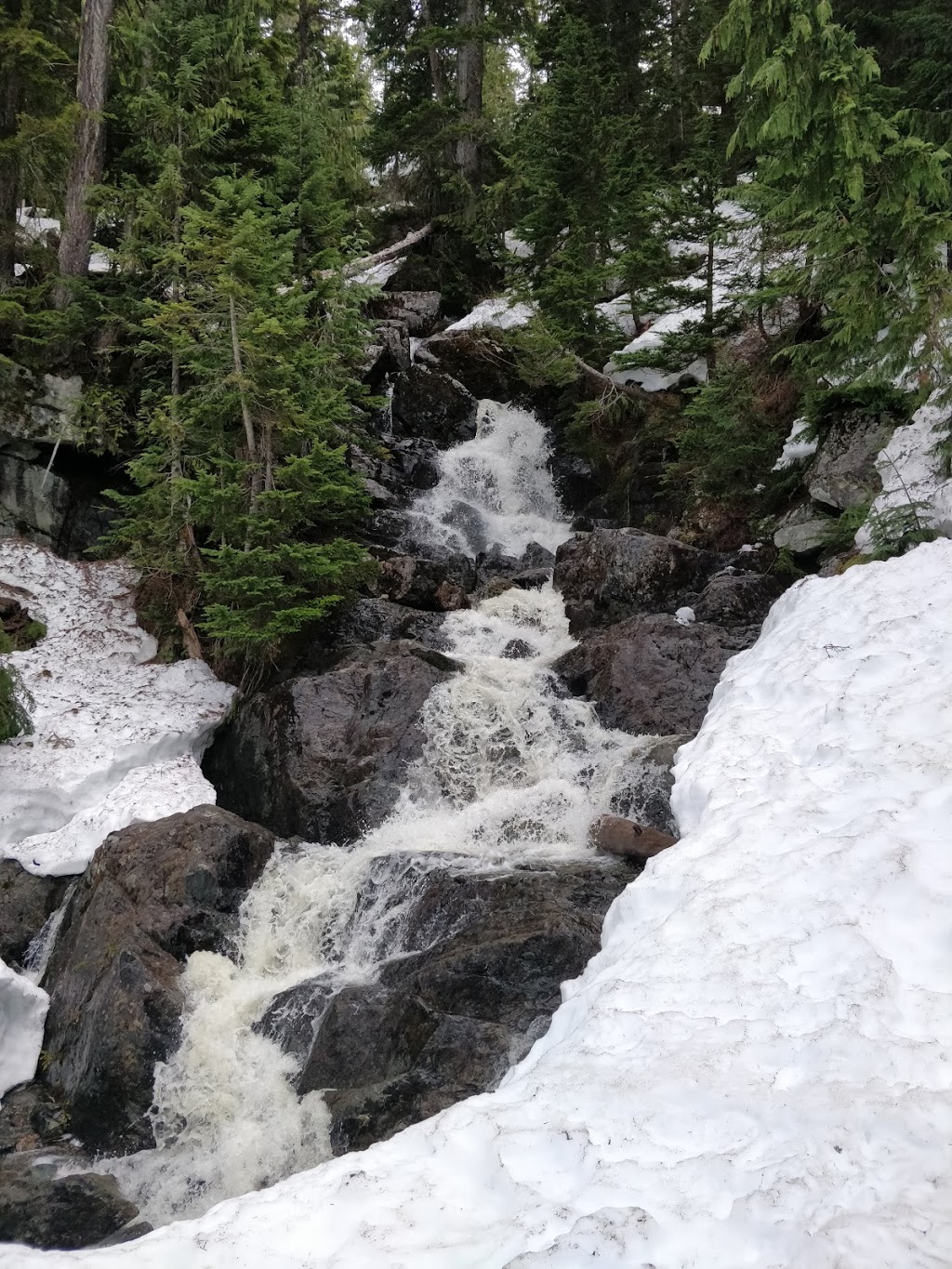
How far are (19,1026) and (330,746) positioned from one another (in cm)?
459

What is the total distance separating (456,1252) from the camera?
10.9ft

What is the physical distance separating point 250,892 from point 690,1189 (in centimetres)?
690

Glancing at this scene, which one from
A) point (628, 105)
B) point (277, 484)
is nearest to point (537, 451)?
point (277, 484)

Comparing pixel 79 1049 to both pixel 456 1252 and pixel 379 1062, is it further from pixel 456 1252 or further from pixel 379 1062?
pixel 456 1252

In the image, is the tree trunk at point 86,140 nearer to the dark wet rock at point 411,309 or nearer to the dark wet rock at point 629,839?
the dark wet rock at point 411,309

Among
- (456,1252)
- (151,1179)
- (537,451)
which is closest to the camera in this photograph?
(456,1252)

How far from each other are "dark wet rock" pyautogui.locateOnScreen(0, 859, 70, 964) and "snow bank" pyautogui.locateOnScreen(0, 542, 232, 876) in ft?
0.43

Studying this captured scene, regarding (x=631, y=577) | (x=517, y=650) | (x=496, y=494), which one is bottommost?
(x=517, y=650)

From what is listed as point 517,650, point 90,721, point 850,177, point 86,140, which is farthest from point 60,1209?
point 86,140

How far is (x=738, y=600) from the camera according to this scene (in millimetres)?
13344

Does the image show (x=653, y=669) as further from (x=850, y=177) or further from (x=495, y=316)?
(x=495, y=316)

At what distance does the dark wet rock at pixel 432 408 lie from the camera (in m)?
20.0

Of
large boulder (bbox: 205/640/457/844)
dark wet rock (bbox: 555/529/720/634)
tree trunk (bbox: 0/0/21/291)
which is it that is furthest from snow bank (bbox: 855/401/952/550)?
tree trunk (bbox: 0/0/21/291)

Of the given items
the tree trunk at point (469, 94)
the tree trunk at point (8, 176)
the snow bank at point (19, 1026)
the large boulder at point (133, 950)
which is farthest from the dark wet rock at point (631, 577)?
the tree trunk at point (469, 94)
